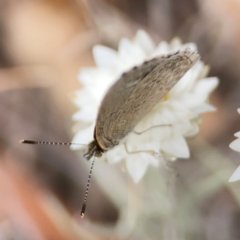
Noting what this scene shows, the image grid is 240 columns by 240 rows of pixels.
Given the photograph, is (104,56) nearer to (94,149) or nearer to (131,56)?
(131,56)

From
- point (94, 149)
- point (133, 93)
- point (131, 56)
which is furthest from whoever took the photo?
point (131, 56)

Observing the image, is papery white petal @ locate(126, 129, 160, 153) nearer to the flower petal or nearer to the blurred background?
the flower petal

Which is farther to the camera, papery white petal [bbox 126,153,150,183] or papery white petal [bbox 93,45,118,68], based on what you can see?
papery white petal [bbox 93,45,118,68]

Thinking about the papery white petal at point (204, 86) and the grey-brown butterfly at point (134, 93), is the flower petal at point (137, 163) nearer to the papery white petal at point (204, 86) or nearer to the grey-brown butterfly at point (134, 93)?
the grey-brown butterfly at point (134, 93)

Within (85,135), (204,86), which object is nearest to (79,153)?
(85,135)

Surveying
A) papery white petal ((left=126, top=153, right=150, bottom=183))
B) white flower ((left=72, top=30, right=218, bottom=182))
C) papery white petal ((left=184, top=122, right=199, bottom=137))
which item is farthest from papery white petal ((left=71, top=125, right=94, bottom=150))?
papery white petal ((left=184, top=122, right=199, bottom=137))

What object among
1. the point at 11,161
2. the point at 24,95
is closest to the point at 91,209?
the point at 11,161

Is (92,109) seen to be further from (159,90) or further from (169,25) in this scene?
(169,25)

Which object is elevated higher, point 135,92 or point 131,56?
point 131,56

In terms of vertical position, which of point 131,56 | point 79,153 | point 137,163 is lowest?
point 137,163
